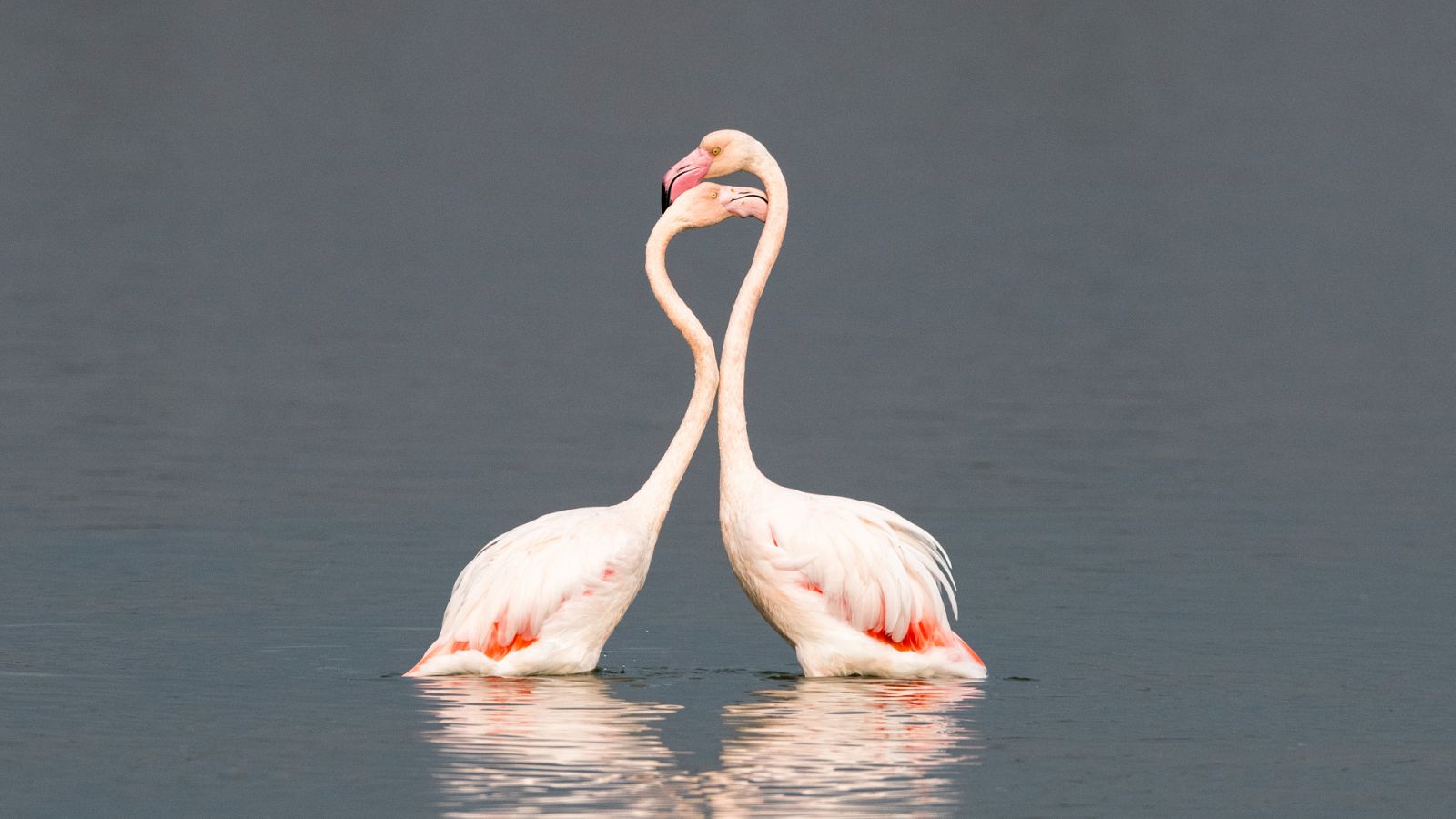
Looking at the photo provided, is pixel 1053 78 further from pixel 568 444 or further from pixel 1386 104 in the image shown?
pixel 568 444

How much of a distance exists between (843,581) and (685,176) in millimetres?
2318

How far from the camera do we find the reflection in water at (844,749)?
10312mm

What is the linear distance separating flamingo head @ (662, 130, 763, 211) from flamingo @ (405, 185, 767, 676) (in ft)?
5.45

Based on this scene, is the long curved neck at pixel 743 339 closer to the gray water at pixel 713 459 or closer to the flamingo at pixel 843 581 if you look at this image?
the flamingo at pixel 843 581

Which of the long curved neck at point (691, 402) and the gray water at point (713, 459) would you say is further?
the long curved neck at point (691, 402)

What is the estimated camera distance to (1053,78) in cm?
7212

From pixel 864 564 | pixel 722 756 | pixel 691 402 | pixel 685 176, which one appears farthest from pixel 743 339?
pixel 722 756

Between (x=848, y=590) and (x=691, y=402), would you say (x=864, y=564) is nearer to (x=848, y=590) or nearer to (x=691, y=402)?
(x=848, y=590)

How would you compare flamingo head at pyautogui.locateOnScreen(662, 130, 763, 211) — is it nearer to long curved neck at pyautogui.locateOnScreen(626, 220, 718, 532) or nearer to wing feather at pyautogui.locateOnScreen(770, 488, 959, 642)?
long curved neck at pyautogui.locateOnScreen(626, 220, 718, 532)

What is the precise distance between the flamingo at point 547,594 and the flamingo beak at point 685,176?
160cm

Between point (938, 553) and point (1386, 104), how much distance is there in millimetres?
49959

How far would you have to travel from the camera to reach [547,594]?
1270cm

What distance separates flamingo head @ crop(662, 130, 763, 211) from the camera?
1380cm

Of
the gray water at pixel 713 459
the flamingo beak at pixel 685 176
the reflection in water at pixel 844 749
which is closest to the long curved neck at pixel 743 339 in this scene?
the flamingo beak at pixel 685 176
